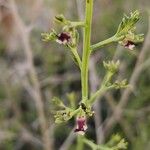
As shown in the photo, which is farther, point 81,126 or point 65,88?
point 65,88

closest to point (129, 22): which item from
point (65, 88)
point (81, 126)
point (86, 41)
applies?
point (86, 41)

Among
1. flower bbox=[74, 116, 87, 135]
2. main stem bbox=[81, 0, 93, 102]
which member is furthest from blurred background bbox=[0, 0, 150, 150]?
flower bbox=[74, 116, 87, 135]

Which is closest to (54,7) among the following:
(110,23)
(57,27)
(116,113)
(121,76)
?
(57,27)

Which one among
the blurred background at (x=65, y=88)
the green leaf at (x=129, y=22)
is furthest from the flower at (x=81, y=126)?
the blurred background at (x=65, y=88)

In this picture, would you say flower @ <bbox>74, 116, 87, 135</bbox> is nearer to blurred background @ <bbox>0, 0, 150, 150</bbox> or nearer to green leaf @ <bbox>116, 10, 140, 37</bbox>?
green leaf @ <bbox>116, 10, 140, 37</bbox>

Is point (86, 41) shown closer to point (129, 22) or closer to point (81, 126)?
point (129, 22)

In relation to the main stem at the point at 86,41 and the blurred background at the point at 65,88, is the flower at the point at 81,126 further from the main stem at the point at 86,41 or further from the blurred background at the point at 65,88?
the blurred background at the point at 65,88

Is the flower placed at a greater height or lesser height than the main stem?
lesser

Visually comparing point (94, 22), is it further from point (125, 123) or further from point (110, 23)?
point (125, 123)
